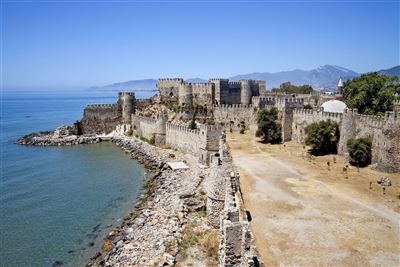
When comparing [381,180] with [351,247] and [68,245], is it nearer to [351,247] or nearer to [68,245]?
[351,247]

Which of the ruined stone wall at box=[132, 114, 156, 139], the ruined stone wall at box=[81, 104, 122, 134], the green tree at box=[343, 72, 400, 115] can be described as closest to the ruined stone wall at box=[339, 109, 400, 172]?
the green tree at box=[343, 72, 400, 115]

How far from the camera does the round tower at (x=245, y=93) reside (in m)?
47.3

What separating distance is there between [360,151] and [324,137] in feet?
13.9

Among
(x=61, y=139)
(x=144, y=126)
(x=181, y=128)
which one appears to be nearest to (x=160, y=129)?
(x=144, y=126)

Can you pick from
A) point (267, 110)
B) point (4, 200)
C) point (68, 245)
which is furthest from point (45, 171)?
point (267, 110)

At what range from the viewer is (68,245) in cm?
1836

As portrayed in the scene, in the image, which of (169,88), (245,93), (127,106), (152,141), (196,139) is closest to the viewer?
(196,139)

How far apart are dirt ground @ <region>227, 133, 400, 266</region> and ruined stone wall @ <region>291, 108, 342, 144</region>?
5.06m

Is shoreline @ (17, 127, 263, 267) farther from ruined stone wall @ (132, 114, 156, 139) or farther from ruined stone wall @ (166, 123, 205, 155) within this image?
ruined stone wall @ (132, 114, 156, 139)

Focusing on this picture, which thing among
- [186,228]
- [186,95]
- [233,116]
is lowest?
[186,228]

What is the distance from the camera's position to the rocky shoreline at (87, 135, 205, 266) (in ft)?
52.5

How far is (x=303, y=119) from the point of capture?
35.4m

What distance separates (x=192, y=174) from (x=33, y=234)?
1224cm

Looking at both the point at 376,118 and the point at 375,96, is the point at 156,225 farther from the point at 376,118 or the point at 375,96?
the point at 375,96
